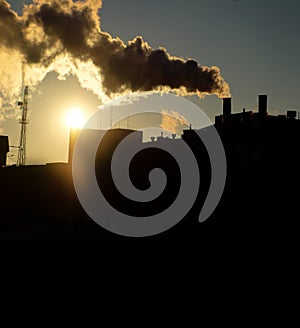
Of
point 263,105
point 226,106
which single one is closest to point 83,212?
point 263,105

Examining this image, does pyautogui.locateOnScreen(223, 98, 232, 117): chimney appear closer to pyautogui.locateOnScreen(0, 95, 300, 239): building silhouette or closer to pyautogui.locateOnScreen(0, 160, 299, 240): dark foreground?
pyautogui.locateOnScreen(0, 95, 300, 239): building silhouette

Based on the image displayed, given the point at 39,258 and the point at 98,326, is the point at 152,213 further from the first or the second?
the point at 98,326

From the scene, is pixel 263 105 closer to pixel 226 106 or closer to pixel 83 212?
pixel 226 106

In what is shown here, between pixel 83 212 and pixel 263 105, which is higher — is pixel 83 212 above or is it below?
below

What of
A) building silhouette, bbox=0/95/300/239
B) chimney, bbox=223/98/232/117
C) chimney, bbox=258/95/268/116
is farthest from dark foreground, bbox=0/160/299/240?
chimney, bbox=223/98/232/117

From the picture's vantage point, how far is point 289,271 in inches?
543

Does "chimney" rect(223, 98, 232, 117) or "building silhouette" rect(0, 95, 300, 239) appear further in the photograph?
"chimney" rect(223, 98, 232, 117)

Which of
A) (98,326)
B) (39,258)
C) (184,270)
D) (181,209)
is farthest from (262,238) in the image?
(98,326)

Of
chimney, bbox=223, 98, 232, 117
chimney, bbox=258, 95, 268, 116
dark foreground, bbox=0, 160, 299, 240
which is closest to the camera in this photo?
dark foreground, bbox=0, 160, 299, 240

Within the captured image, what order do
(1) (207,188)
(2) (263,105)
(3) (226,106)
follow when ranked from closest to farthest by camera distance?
(1) (207,188) < (2) (263,105) < (3) (226,106)

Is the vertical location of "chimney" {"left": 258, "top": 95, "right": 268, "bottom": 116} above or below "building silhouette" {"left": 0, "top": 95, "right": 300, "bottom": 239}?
above

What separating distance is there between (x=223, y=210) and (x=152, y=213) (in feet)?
11.8

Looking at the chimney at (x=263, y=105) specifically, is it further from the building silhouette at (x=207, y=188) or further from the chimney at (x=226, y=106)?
the chimney at (x=226, y=106)

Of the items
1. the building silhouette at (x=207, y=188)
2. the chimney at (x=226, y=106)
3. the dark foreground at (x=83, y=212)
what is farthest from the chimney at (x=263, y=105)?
the dark foreground at (x=83, y=212)
